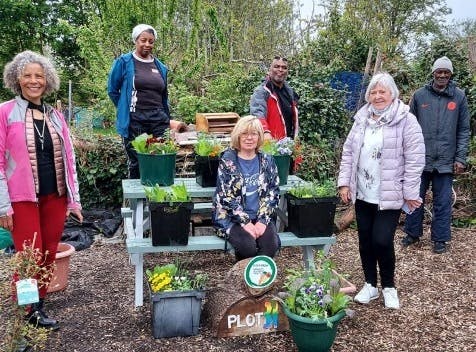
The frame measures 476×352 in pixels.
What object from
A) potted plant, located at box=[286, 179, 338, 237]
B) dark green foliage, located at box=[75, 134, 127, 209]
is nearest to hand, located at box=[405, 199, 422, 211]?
potted plant, located at box=[286, 179, 338, 237]

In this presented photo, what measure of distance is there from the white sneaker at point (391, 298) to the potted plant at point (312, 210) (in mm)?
589

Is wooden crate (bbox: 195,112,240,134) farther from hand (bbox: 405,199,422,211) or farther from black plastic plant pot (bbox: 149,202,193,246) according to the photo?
hand (bbox: 405,199,422,211)

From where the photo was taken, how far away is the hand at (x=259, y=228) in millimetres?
3715

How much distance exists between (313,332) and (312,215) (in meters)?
1.08

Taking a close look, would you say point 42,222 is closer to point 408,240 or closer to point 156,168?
point 156,168

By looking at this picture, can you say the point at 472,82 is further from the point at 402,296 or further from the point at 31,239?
the point at 31,239

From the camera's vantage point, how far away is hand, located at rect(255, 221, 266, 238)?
371 cm

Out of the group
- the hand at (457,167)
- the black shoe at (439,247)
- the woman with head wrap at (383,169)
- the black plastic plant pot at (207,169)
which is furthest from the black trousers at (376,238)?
the hand at (457,167)

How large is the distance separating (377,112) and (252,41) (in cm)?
1057

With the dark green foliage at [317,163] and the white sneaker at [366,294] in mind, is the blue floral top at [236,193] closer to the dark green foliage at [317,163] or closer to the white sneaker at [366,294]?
the white sneaker at [366,294]

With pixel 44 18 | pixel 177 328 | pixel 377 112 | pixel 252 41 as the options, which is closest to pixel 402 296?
pixel 377 112

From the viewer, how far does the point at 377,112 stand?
3.60m

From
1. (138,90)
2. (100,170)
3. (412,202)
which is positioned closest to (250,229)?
(412,202)

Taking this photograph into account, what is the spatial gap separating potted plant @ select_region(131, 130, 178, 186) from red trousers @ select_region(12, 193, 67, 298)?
0.80 metres
